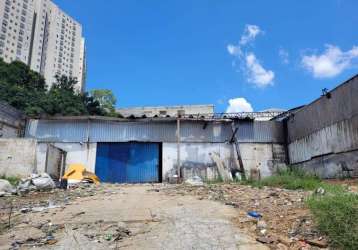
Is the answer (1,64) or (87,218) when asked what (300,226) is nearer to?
(87,218)

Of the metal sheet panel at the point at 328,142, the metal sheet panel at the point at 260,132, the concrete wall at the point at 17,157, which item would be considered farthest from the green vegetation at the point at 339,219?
the concrete wall at the point at 17,157

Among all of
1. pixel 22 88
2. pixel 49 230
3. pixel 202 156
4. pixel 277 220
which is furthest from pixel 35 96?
pixel 277 220

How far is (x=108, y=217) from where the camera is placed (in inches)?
234

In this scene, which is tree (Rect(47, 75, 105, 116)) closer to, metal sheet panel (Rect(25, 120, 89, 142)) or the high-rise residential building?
metal sheet panel (Rect(25, 120, 89, 142))

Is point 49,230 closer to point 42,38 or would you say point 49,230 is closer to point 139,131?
point 139,131

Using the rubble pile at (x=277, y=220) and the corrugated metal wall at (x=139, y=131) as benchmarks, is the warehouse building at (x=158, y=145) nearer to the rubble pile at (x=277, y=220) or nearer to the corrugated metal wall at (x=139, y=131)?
the corrugated metal wall at (x=139, y=131)

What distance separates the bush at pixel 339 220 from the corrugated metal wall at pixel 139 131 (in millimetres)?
11538

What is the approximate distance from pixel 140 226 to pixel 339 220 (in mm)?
2995

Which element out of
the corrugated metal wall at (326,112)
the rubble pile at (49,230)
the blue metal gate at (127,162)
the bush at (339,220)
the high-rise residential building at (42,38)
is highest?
the high-rise residential building at (42,38)

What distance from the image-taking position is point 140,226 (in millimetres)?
5250

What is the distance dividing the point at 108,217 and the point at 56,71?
71.7 meters

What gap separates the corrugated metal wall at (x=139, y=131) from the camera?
1623cm

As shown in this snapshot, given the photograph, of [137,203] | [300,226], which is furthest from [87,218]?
[300,226]

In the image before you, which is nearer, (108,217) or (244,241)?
(244,241)
